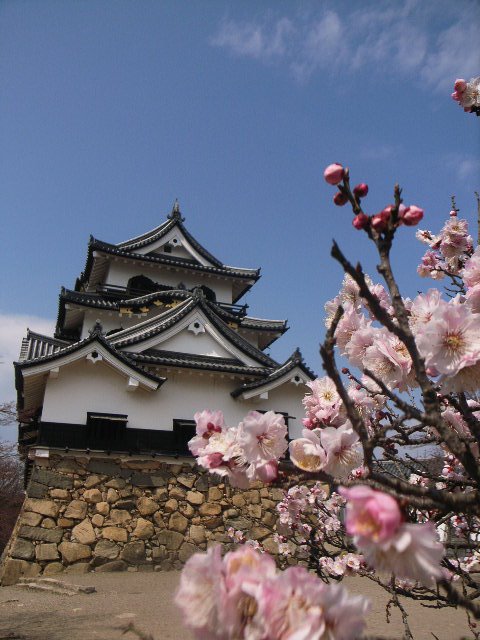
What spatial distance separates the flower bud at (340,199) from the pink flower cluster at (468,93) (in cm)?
255

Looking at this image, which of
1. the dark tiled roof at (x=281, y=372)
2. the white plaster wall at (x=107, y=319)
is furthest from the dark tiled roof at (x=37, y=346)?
the dark tiled roof at (x=281, y=372)

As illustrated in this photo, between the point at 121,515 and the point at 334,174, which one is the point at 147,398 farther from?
the point at 334,174

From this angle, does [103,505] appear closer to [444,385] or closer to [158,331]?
[158,331]

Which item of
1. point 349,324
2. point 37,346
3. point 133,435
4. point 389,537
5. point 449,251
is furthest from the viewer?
point 37,346

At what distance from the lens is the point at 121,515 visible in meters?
11.1

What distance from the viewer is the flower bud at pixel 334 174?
1.55 metres

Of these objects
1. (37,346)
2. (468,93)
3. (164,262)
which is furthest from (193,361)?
(468,93)

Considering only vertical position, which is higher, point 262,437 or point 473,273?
point 473,273

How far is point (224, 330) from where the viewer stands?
1448cm

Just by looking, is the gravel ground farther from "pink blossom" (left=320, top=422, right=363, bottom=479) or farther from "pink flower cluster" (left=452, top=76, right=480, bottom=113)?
"pink flower cluster" (left=452, top=76, right=480, bottom=113)

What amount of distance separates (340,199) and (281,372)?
11589 millimetres

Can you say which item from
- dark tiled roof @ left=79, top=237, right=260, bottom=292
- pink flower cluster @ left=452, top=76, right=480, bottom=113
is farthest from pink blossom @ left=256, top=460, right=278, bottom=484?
dark tiled roof @ left=79, top=237, right=260, bottom=292

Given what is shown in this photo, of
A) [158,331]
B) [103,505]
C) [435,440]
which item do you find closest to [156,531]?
[103,505]

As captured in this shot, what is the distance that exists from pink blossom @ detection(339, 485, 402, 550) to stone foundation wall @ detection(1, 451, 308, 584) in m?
9.47
